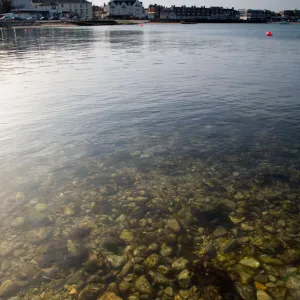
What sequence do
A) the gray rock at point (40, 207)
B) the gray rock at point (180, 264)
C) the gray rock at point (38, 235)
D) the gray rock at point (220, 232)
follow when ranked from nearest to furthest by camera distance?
1. the gray rock at point (180, 264)
2. the gray rock at point (38, 235)
3. the gray rock at point (220, 232)
4. the gray rock at point (40, 207)

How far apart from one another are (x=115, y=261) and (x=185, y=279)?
5.13 ft

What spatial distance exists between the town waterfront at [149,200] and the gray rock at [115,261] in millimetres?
26

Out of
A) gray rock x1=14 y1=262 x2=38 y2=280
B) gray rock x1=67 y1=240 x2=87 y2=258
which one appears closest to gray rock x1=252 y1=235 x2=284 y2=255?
gray rock x1=67 y1=240 x2=87 y2=258

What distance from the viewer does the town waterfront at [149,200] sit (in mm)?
5750

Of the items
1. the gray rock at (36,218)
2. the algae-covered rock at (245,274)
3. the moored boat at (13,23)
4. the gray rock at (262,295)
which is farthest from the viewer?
the moored boat at (13,23)

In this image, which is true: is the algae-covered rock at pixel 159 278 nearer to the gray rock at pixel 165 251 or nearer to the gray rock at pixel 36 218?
the gray rock at pixel 165 251

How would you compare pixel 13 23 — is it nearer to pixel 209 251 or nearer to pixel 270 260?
pixel 209 251

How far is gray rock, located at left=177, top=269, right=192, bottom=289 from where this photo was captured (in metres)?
5.61

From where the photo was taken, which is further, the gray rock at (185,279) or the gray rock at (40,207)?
the gray rock at (40,207)

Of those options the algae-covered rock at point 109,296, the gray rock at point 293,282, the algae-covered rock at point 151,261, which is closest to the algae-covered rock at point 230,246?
the gray rock at point 293,282

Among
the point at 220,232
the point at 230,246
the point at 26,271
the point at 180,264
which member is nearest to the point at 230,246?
the point at 230,246

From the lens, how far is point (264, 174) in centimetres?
973

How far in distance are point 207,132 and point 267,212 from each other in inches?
253

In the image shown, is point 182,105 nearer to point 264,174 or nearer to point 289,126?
point 289,126
